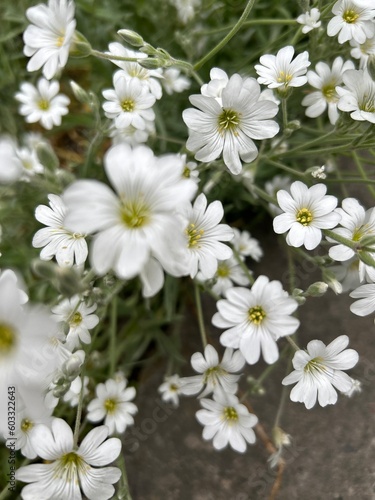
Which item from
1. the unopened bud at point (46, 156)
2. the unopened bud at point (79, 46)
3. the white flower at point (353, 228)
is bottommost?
the white flower at point (353, 228)

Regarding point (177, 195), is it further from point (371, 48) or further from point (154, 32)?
point (154, 32)

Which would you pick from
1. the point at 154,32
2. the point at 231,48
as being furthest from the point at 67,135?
the point at 231,48

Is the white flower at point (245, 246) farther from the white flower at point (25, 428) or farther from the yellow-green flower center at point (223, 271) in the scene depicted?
the white flower at point (25, 428)

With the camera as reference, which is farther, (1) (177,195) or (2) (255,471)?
(2) (255,471)

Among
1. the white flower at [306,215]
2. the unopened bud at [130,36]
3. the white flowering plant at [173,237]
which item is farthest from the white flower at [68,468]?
the unopened bud at [130,36]

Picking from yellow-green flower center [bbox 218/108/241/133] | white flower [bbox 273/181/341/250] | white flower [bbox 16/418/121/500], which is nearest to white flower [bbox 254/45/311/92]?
yellow-green flower center [bbox 218/108/241/133]

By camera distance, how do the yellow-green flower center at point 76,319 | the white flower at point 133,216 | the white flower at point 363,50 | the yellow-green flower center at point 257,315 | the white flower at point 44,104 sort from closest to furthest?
the white flower at point 133,216 < the yellow-green flower center at point 257,315 < the yellow-green flower center at point 76,319 < the white flower at point 363,50 < the white flower at point 44,104

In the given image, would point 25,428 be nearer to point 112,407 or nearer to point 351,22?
point 112,407
